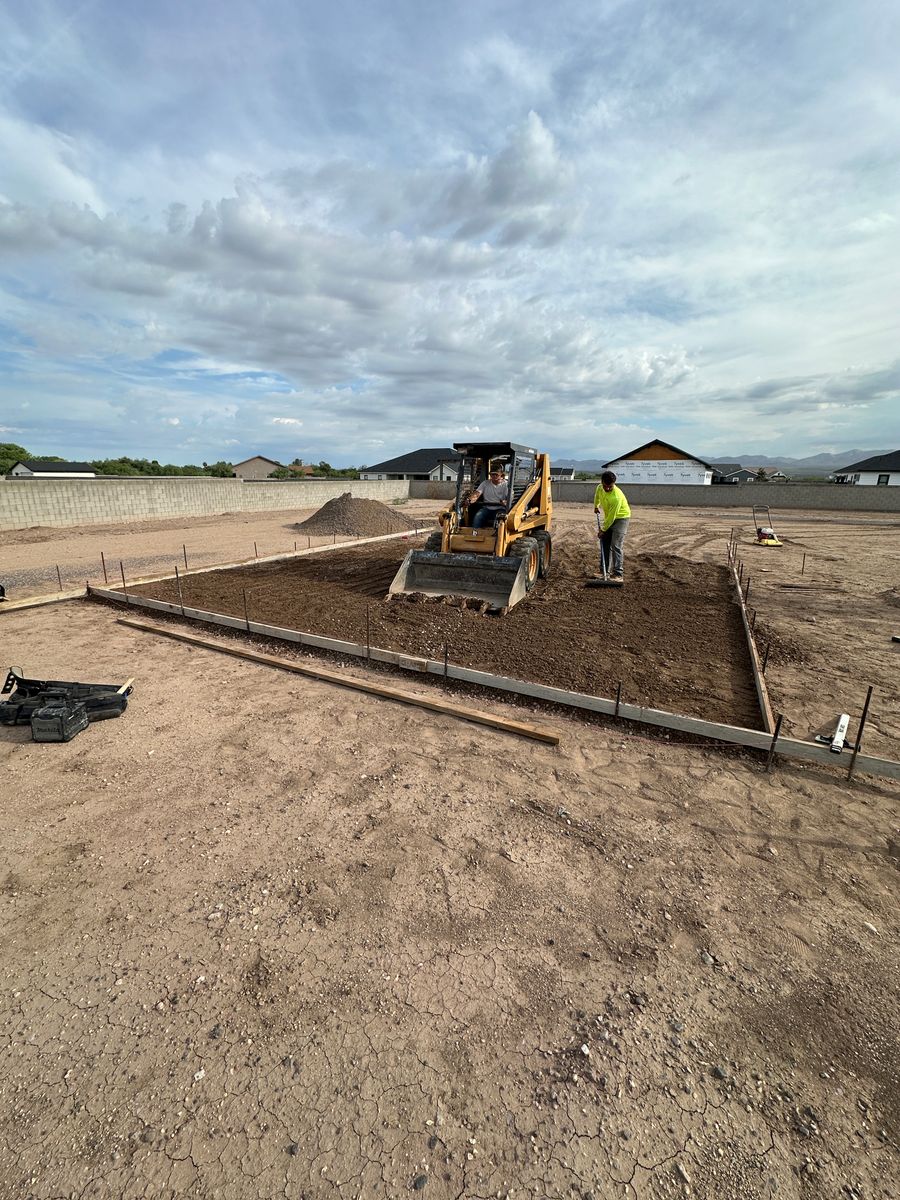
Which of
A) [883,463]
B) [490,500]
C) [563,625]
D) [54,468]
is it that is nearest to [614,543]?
[490,500]

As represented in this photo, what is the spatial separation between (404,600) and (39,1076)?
6053 mm

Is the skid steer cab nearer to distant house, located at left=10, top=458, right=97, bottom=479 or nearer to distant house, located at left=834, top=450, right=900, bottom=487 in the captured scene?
distant house, located at left=10, top=458, right=97, bottom=479

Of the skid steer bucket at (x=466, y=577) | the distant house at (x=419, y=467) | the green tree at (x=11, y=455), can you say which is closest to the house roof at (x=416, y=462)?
the distant house at (x=419, y=467)

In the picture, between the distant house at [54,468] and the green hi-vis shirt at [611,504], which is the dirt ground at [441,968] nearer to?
the green hi-vis shirt at [611,504]

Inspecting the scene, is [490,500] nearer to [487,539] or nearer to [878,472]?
[487,539]

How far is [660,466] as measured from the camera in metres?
40.3

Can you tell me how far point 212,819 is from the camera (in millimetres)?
3219

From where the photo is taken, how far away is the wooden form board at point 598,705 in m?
3.67

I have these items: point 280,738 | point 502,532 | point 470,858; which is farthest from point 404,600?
point 470,858

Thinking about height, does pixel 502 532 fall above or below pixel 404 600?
above

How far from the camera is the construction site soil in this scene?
504 centimetres

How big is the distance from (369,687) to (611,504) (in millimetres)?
5130

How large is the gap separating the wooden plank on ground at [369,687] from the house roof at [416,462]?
161ft

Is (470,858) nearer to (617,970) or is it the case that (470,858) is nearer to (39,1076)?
(617,970)
